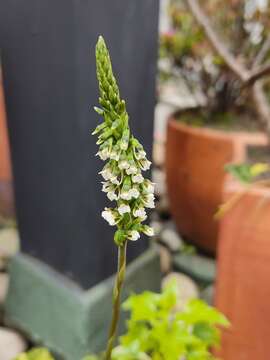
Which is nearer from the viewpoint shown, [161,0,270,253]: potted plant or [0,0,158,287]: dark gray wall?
[0,0,158,287]: dark gray wall

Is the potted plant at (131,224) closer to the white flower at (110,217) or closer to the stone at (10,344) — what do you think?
the white flower at (110,217)

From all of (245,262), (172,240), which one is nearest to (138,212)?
(245,262)

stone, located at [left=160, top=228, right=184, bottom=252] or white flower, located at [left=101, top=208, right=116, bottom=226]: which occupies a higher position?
white flower, located at [left=101, top=208, right=116, bottom=226]

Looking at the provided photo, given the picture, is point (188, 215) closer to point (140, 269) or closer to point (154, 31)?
point (140, 269)

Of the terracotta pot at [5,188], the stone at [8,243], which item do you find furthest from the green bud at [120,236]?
the terracotta pot at [5,188]

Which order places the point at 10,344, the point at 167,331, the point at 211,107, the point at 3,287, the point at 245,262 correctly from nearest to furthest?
1. the point at 167,331
2. the point at 245,262
3. the point at 10,344
4. the point at 3,287
5. the point at 211,107

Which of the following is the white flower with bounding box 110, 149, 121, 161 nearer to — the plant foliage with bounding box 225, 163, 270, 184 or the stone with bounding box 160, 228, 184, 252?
the plant foliage with bounding box 225, 163, 270, 184

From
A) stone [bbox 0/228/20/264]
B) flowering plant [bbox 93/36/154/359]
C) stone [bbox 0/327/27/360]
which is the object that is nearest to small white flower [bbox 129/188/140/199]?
flowering plant [bbox 93/36/154/359]

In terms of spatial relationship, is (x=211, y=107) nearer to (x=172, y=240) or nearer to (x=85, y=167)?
(x=172, y=240)
